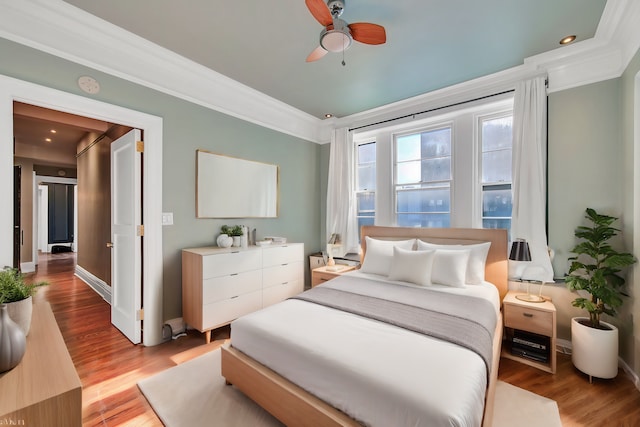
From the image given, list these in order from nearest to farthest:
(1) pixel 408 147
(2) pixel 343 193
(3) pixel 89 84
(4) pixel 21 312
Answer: (4) pixel 21 312
(3) pixel 89 84
(1) pixel 408 147
(2) pixel 343 193

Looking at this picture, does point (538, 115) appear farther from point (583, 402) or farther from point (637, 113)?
point (583, 402)

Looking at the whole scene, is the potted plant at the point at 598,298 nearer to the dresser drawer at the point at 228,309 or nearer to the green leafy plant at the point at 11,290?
the dresser drawer at the point at 228,309

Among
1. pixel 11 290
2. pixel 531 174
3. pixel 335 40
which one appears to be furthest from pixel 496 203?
pixel 11 290

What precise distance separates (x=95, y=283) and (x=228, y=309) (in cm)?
307

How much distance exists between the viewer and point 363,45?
2.38 m

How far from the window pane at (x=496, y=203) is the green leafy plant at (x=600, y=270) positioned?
671 mm

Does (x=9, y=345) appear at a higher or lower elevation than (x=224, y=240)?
lower

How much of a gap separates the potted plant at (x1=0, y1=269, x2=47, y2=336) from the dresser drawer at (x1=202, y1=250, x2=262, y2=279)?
51.3 inches

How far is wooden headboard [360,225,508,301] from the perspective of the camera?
9.21ft

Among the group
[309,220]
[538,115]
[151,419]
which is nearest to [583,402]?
[538,115]

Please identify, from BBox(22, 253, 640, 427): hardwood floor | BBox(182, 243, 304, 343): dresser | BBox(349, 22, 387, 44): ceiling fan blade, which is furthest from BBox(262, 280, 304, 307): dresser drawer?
BBox(349, 22, 387, 44): ceiling fan blade

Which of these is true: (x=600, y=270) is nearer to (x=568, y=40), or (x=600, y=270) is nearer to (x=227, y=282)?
(x=568, y=40)

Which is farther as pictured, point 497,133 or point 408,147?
point 408,147

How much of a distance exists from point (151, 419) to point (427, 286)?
7.73 ft
